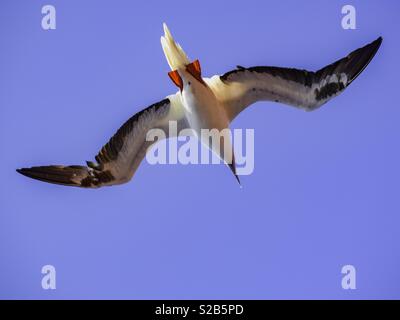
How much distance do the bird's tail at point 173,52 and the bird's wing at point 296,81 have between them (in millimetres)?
707

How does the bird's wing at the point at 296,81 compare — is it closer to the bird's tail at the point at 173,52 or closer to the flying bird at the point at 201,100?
the flying bird at the point at 201,100

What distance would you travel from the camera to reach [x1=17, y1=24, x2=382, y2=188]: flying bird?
13.5 metres

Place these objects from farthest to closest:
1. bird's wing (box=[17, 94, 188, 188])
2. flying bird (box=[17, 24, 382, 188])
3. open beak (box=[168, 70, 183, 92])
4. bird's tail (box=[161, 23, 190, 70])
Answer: bird's wing (box=[17, 94, 188, 188])
flying bird (box=[17, 24, 382, 188])
open beak (box=[168, 70, 183, 92])
bird's tail (box=[161, 23, 190, 70])

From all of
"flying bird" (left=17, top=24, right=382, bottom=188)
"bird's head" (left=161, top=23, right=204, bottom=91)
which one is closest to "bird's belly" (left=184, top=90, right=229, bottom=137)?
"flying bird" (left=17, top=24, right=382, bottom=188)

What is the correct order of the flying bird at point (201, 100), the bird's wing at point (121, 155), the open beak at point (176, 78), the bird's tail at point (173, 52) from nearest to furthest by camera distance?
the bird's tail at point (173, 52) < the open beak at point (176, 78) < the flying bird at point (201, 100) < the bird's wing at point (121, 155)

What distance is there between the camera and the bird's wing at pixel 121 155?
546 inches

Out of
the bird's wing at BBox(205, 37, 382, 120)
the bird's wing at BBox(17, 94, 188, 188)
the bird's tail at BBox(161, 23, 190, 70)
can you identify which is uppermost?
the bird's tail at BBox(161, 23, 190, 70)

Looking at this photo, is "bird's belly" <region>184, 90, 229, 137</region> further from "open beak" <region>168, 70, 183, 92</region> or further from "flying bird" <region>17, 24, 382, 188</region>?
"open beak" <region>168, 70, 183, 92</region>

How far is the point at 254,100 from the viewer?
14.2 meters

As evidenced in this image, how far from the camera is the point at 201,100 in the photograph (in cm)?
1355

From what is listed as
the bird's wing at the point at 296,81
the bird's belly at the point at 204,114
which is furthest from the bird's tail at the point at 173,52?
Result: the bird's wing at the point at 296,81

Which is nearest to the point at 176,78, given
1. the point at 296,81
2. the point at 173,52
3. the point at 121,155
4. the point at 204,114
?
the point at 173,52

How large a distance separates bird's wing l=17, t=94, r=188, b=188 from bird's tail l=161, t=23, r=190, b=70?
0.81m
